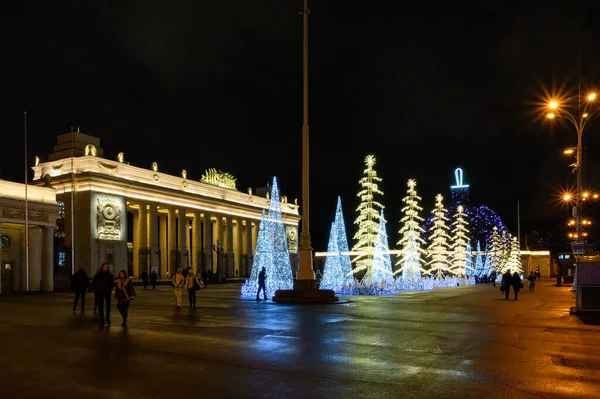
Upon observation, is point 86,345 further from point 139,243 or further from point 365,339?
point 139,243

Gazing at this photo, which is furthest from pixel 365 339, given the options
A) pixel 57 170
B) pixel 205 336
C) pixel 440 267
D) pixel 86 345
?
pixel 57 170

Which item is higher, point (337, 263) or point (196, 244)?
point (196, 244)

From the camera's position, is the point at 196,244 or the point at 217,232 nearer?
the point at 196,244

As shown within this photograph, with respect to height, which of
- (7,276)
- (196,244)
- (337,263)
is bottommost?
(7,276)

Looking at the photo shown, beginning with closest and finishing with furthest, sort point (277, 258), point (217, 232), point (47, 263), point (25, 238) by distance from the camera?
point (277, 258)
point (25, 238)
point (47, 263)
point (217, 232)

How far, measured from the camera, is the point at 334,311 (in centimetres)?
2062

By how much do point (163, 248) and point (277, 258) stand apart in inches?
1726

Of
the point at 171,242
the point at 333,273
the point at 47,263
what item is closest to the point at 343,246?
the point at 333,273

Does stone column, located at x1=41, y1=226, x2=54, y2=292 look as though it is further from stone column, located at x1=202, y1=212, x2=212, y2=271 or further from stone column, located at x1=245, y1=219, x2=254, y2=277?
stone column, located at x1=245, y1=219, x2=254, y2=277

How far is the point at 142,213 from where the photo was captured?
69438 millimetres

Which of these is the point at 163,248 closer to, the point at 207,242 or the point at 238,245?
the point at 207,242

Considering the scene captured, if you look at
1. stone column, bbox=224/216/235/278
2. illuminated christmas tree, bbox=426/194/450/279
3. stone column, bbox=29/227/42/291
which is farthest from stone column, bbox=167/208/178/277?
illuminated christmas tree, bbox=426/194/450/279

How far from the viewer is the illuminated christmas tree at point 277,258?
114 feet

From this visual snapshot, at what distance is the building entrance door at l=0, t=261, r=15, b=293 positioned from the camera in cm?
3900
